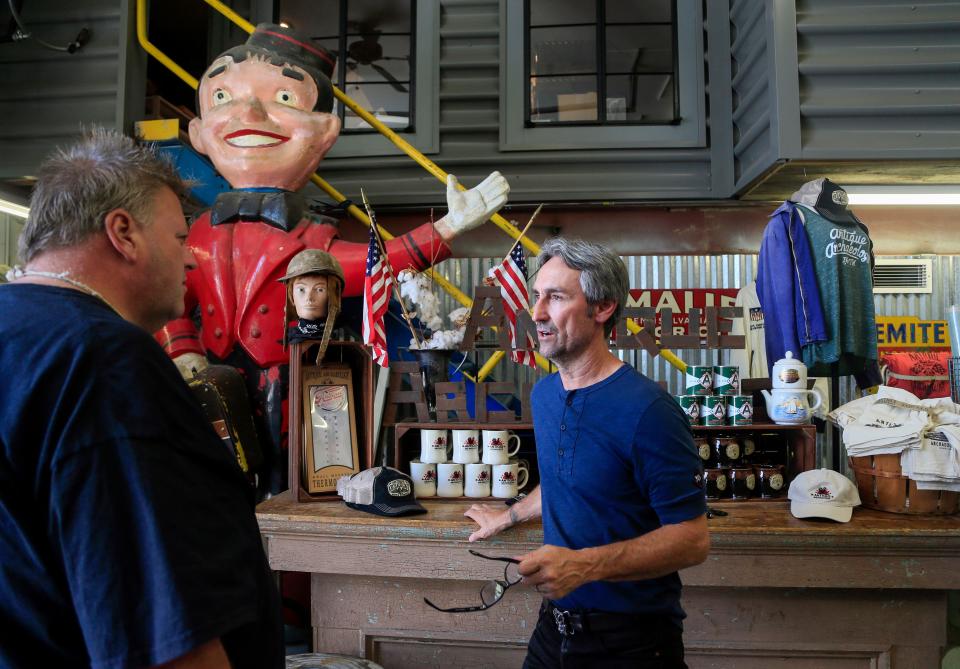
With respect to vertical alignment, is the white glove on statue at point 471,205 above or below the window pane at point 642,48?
below

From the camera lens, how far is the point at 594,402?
183 centimetres

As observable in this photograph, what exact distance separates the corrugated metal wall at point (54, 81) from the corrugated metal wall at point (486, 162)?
1.76m

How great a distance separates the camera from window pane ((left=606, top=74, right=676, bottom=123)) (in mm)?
6121

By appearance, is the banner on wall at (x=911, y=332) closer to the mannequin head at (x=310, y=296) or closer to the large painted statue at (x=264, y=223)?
the large painted statue at (x=264, y=223)

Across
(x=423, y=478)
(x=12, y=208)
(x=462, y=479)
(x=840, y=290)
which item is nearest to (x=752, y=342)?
(x=840, y=290)

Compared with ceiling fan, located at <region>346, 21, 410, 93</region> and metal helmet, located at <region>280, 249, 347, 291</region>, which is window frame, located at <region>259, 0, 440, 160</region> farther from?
metal helmet, located at <region>280, 249, 347, 291</region>

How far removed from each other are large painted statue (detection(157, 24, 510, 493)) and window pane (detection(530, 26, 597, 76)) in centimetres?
247

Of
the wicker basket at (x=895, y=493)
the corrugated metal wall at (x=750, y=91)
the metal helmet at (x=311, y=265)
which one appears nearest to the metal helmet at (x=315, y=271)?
the metal helmet at (x=311, y=265)

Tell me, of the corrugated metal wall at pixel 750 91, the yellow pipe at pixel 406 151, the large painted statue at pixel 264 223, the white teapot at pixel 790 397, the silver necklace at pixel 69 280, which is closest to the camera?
the silver necklace at pixel 69 280

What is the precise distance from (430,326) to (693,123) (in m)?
3.11

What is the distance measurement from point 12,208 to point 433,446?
4.68 metres

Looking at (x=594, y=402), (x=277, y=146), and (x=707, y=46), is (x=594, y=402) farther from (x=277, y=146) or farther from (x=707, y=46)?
(x=707, y=46)

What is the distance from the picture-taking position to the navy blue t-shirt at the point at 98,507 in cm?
89

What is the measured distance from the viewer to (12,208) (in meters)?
5.60
